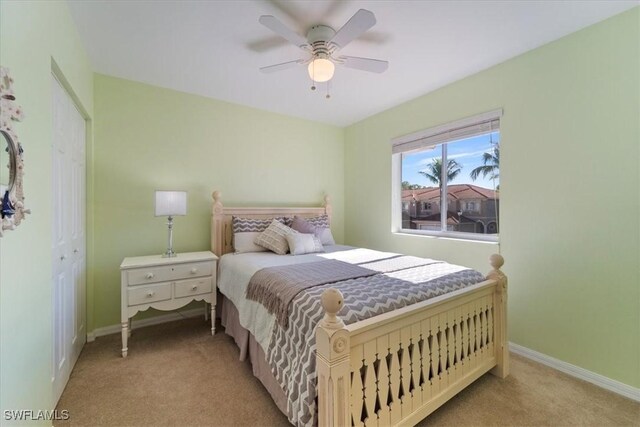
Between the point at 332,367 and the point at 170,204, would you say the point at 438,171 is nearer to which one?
the point at 332,367

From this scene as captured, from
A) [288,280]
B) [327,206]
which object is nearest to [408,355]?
[288,280]

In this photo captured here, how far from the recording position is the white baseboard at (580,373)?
181 centimetres

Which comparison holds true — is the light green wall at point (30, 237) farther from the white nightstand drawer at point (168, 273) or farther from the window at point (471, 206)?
the window at point (471, 206)

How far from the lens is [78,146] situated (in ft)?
7.46

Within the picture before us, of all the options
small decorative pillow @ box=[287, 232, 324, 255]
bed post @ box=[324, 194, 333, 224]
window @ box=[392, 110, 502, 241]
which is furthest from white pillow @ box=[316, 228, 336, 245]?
window @ box=[392, 110, 502, 241]

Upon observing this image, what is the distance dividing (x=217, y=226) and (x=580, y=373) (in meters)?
3.45

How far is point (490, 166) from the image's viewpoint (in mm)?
2676

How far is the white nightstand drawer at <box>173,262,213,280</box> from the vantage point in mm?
2539

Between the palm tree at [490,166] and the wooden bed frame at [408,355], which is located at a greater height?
the palm tree at [490,166]

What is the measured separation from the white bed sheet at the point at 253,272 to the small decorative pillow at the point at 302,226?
1.00 ft

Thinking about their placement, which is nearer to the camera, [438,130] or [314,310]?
[314,310]

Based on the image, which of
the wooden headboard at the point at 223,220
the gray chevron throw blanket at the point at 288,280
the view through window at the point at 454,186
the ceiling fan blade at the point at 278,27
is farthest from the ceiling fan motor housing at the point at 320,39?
the wooden headboard at the point at 223,220

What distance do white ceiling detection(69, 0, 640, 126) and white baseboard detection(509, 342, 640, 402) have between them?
2518 millimetres

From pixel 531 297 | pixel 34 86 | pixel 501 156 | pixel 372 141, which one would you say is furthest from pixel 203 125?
pixel 531 297
